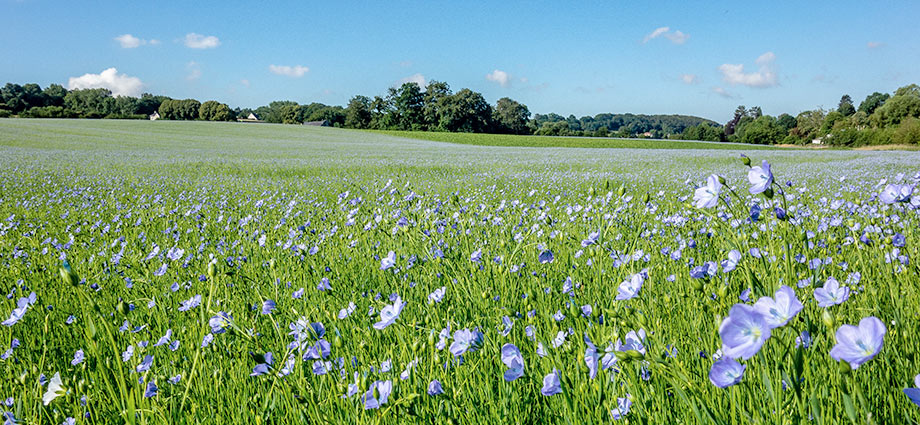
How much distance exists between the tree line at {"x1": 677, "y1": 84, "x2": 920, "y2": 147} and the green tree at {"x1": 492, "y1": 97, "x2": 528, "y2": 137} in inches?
885

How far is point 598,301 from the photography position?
1.98 meters

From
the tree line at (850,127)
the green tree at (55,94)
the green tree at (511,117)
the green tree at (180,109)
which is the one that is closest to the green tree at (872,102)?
the tree line at (850,127)

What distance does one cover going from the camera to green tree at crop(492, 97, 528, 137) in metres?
83.4

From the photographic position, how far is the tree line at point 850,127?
151 feet

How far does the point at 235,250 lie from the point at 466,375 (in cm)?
257

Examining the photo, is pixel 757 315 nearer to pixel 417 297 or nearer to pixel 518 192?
pixel 417 297

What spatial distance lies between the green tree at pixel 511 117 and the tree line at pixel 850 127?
2247 centimetres

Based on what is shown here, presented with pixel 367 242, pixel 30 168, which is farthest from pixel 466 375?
pixel 30 168

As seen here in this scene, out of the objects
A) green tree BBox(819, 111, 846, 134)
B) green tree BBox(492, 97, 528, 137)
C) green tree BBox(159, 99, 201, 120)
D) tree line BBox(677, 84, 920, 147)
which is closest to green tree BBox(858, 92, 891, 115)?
tree line BBox(677, 84, 920, 147)

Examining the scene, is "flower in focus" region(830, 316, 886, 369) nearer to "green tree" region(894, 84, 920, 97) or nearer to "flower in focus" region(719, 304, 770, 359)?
"flower in focus" region(719, 304, 770, 359)

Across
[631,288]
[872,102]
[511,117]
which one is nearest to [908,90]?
[872,102]

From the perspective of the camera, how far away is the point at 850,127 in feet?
184

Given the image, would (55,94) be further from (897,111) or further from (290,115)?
(897,111)

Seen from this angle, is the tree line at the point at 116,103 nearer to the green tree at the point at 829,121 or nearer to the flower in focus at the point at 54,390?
the green tree at the point at 829,121
